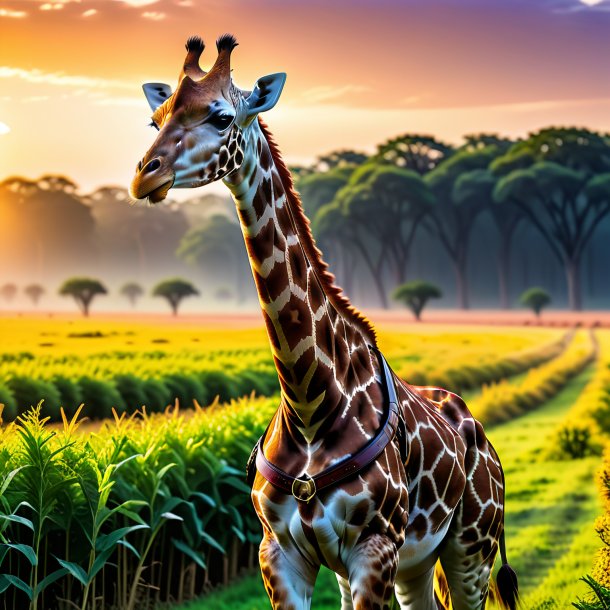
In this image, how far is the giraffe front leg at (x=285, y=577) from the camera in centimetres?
315

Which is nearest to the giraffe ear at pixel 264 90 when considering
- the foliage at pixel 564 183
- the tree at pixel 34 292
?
the tree at pixel 34 292

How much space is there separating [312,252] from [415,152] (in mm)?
18311

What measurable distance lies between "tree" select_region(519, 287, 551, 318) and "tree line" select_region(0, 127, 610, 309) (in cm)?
62

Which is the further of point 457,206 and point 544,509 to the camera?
point 457,206

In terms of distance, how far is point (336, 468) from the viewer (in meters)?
3.15

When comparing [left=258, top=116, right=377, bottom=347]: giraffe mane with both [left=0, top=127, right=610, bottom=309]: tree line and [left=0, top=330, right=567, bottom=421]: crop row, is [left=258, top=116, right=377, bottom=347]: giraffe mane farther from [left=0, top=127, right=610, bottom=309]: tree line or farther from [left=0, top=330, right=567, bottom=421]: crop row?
[left=0, top=127, right=610, bottom=309]: tree line

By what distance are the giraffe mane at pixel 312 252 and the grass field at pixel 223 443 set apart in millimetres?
263

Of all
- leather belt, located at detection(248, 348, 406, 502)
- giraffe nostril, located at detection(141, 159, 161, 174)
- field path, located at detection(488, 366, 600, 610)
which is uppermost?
giraffe nostril, located at detection(141, 159, 161, 174)

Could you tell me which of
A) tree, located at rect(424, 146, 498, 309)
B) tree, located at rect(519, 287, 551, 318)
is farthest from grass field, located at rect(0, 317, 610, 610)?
tree, located at rect(424, 146, 498, 309)

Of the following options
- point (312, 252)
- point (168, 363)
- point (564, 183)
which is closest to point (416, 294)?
point (564, 183)

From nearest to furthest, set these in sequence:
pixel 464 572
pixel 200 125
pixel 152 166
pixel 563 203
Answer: pixel 152 166
pixel 200 125
pixel 464 572
pixel 563 203

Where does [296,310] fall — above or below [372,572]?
above

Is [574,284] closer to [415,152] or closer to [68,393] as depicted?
[415,152]

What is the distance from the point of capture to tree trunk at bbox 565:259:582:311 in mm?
18797
